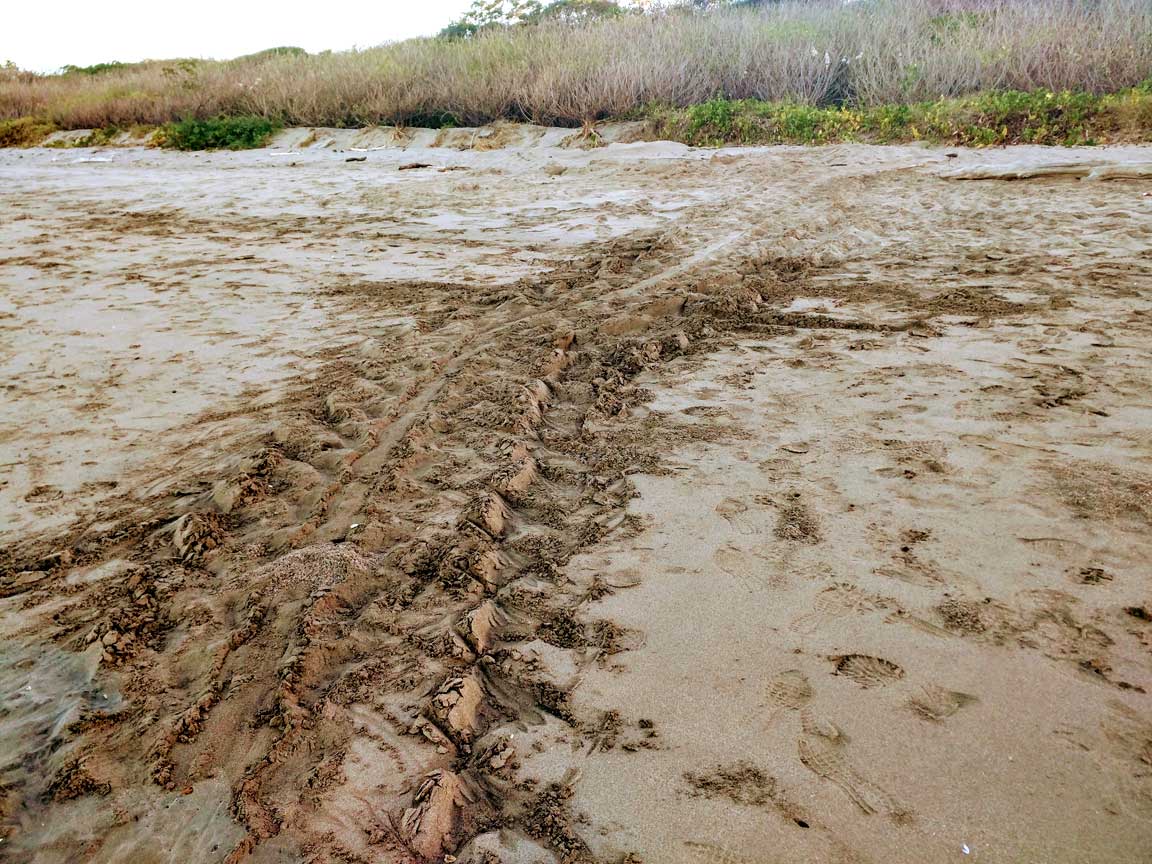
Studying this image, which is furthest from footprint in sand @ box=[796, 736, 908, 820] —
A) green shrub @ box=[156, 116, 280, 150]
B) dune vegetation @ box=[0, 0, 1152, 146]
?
green shrub @ box=[156, 116, 280, 150]

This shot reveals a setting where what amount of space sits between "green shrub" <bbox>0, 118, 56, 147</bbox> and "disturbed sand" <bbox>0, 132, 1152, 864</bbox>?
53.7ft

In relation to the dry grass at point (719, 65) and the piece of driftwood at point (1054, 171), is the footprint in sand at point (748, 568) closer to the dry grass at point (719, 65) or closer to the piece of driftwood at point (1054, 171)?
the piece of driftwood at point (1054, 171)

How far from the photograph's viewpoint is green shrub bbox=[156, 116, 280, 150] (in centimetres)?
1521

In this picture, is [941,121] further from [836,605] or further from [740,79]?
[836,605]

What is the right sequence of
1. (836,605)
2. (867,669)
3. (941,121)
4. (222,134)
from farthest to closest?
(222,134)
(941,121)
(836,605)
(867,669)

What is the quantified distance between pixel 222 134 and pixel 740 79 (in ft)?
→ 32.2

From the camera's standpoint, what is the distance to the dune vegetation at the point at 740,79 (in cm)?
1099

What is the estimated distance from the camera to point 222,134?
610 inches

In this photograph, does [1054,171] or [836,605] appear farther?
[1054,171]

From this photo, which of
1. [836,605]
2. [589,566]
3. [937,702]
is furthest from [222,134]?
[937,702]

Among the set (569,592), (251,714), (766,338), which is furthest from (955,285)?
(251,714)

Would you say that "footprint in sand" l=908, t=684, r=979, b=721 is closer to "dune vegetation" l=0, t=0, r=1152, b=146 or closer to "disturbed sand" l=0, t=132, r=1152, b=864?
"disturbed sand" l=0, t=132, r=1152, b=864

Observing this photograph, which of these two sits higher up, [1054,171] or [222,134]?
[222,134]

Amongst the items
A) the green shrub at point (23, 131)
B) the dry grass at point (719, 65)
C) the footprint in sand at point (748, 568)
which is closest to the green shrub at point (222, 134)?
the dry grass at point (719, 65)
